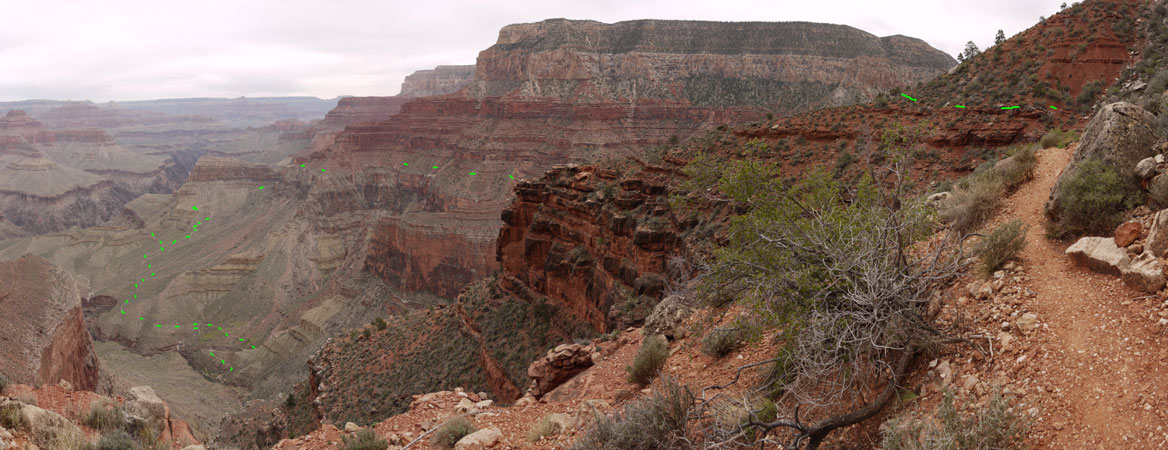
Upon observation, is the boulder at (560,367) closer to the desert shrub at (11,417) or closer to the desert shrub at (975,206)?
the desert shrub at (975,206)

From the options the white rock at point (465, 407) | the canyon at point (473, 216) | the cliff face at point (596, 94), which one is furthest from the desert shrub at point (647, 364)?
the cliff face at point (596, 94)

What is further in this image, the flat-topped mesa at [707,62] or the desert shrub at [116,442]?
the flat-topped mesa at [707,62]

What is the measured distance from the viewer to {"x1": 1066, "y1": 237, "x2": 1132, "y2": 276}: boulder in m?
6.57

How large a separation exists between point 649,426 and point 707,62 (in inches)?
3789

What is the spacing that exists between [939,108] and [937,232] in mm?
16186

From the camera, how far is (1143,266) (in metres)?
6.16

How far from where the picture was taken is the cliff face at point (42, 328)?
27469 mm

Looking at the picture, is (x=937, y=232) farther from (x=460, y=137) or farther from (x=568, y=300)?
Answer: (x=460, y=137)

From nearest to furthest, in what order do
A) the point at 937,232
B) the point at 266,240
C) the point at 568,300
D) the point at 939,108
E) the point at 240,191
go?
1. the point at 937,232
2. the point at 939,108
3. the point at 568,300
4. the point at 266,240
5. the point at 240,191

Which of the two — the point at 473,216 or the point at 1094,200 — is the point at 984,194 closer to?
the point at 1094,200

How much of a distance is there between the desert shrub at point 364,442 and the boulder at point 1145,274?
11.0 metres

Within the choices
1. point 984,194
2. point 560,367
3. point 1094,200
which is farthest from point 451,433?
point 1094,200

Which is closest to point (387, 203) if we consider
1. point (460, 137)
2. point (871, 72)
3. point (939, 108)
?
point (460, 137)

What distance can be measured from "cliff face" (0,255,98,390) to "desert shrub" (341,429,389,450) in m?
23.4
